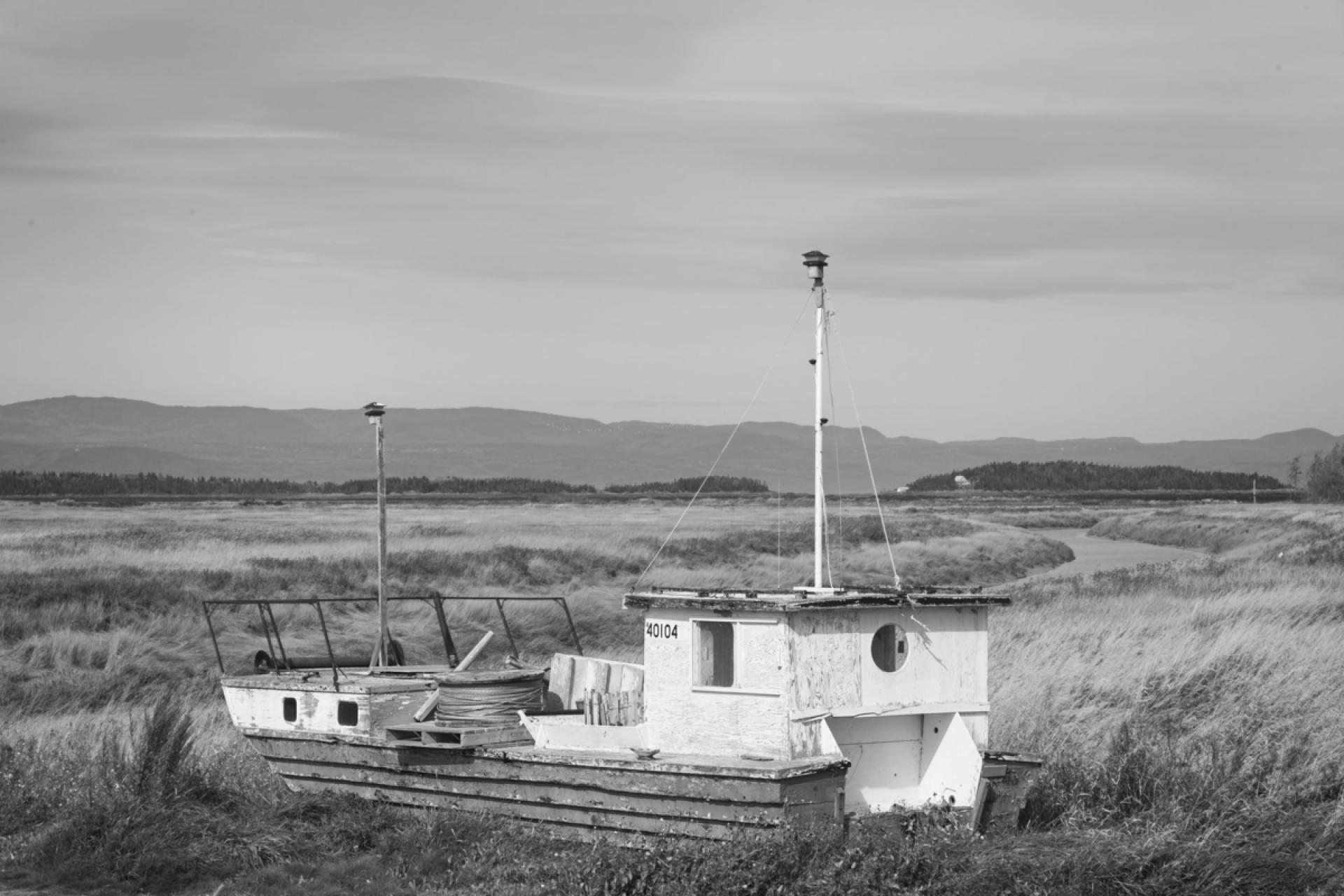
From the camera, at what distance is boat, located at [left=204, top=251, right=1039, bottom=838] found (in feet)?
38.8

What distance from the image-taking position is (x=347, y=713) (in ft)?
50.0

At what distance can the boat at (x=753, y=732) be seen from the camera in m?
11.8

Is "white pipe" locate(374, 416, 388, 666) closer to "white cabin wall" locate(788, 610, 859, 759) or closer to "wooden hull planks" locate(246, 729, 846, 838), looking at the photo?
"wooden hull planks" locate(246, 729, 846, 838)

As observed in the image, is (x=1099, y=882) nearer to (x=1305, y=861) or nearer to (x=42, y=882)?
(x=1305, y=861)

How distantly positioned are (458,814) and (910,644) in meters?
4.38

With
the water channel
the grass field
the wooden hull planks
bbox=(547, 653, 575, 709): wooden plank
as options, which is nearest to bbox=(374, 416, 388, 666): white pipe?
the grass field

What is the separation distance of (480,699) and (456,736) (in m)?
0.46

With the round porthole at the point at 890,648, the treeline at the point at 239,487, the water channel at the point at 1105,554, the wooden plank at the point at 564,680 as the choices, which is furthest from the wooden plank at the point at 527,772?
the treeline at the point at 239,487

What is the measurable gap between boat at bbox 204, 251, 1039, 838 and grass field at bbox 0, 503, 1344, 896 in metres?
0.39

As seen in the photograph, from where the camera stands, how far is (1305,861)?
37.1ft

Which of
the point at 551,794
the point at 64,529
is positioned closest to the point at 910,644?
the point at 551,794

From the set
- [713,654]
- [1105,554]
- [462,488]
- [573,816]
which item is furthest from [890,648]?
[462,488]

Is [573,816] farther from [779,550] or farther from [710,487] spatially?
[710,487]

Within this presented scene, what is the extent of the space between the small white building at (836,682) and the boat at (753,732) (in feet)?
0.05
